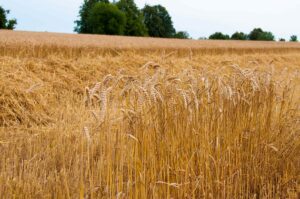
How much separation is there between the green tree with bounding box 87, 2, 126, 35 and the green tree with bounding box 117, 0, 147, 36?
217 cm

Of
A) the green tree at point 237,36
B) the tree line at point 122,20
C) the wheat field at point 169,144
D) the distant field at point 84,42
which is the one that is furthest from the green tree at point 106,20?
the wheat field at point 169,144

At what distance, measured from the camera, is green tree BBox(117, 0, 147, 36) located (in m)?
58.0

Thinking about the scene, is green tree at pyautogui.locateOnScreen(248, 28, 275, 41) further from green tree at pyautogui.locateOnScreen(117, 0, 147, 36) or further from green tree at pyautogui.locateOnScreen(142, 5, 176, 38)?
green tree at pyautogui.locateOnScreen(117, 0, 147, 36)

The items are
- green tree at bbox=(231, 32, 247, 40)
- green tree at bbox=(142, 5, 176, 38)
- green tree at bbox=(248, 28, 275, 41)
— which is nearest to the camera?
green tree at bbox=(142, 5, 176, 38)

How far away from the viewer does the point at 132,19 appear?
6178 cm

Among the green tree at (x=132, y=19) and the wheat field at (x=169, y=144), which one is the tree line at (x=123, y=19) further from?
the wheat field at (x=169, y=144)

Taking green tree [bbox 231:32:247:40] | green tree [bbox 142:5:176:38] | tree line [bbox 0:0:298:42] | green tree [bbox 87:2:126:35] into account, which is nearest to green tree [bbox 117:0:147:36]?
tree line [bbox 0:0:298:42]

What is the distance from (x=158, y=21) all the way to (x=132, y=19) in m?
9.15

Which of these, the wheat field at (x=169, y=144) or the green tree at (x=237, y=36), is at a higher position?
the green tree at (x=237, y=36)

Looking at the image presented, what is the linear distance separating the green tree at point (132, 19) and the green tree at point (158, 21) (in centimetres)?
623

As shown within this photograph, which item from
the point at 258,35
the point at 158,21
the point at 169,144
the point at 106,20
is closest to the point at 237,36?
the point at 258,35

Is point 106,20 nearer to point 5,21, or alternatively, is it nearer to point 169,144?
point 5,21

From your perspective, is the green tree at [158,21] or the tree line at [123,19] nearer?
the tree line at [123,19]

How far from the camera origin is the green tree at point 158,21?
230 ft
